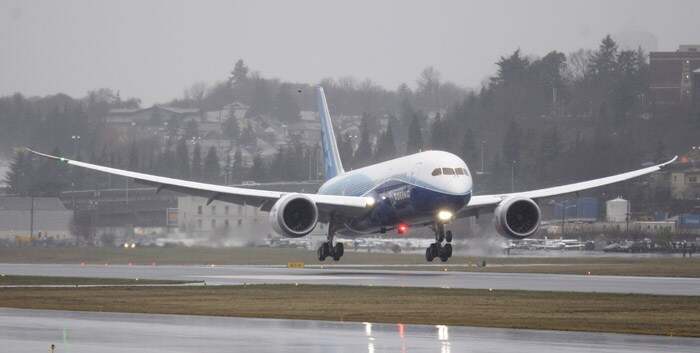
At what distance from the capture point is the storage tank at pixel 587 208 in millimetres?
137875

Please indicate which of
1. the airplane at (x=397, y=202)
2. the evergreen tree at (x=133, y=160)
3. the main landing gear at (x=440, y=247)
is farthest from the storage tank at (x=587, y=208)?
the main landing gear at (x=440, y=247)

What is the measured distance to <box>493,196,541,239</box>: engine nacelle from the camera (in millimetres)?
66938

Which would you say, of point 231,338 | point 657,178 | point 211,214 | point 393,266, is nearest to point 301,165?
point 657,178

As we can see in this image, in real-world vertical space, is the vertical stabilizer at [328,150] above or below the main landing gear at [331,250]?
above

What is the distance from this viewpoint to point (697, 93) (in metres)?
190

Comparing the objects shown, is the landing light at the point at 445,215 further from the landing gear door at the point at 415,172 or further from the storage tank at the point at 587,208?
the storage tank at the point at 587,208

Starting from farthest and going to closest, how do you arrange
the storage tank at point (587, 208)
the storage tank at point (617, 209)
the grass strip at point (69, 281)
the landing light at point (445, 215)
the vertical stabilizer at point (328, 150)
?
the storage tank at point (587, 208) → the storage tank at point (617, 209) → the vertical stabilizer at point (328, 150) → the landing light at point (445, 215) → the grass strip at point (69, 281)

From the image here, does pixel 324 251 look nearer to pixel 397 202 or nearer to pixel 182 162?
pixel 397 202

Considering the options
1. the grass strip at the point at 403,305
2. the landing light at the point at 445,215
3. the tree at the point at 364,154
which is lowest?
the grass strip at the point at 403,305

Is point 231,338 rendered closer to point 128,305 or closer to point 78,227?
point 128,305

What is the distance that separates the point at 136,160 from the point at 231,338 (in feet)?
447

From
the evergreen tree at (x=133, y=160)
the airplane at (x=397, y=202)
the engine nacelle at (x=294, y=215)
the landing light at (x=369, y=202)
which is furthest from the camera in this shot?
the evergreen tree at (x=133, y=160)

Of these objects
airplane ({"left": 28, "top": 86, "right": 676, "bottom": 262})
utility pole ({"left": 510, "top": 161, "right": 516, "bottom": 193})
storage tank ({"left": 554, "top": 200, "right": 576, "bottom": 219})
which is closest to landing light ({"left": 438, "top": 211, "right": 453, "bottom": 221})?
airplane ({"left": 28, "top": 86, "right": 676, "bottom": 262})

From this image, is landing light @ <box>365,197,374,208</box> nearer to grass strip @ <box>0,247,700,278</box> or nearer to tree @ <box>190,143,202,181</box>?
grass strip @ <box>0,247,700,278</box>
